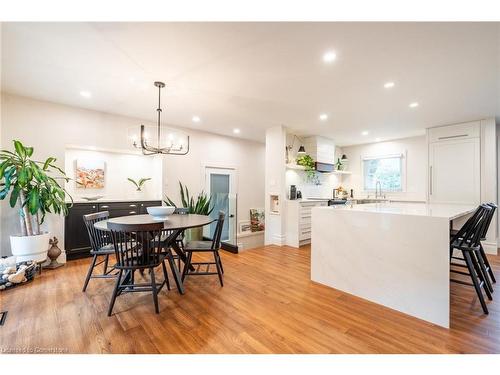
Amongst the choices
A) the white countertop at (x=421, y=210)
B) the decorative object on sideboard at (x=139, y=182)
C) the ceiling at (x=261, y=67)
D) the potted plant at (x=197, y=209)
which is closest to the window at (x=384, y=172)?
the ceiling at (x=261, y=67)

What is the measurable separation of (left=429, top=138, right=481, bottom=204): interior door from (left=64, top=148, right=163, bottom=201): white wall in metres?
5.72

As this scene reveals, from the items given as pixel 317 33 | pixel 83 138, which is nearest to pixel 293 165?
pixel 317 33

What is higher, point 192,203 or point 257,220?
point 192,203

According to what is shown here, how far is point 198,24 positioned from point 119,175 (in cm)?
355

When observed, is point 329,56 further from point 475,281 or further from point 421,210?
point 475,281

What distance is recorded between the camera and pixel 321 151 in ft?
18.8

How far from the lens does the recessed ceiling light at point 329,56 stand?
7.18ft


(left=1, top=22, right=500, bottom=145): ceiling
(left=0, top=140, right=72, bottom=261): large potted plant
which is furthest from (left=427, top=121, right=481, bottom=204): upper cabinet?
(left=0, top=140, right=72, bottom=261): large potted plant

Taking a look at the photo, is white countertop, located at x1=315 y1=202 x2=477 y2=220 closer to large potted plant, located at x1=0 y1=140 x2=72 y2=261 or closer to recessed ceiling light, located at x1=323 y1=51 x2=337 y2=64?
recessed ceiling light, located at x1=323 y1=51 x2=337 y2=64

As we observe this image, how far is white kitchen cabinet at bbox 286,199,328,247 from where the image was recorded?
463 centimetres

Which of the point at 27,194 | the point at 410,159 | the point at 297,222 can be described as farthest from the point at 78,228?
the point at 410,159

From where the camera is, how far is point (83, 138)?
3.89 metres

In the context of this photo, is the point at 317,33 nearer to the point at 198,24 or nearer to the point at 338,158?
the point at 198,24

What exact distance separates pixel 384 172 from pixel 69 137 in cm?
732
